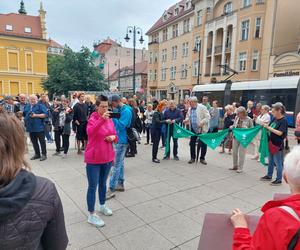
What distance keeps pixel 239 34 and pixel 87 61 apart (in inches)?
751

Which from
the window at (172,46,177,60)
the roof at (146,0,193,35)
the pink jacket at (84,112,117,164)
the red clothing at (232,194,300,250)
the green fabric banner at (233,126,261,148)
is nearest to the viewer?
the red clothing at (232,194,300,250)

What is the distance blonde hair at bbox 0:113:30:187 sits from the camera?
3.70 ft

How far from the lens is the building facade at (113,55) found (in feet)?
263

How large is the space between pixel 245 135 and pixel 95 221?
15.1ft

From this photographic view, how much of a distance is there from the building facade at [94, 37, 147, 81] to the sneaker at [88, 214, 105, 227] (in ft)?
258

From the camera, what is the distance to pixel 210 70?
112 feet

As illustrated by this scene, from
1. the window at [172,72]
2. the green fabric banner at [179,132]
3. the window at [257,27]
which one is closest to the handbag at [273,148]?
the green fabric banner at [179,132]

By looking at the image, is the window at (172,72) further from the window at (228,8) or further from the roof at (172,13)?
the window at (228,8)

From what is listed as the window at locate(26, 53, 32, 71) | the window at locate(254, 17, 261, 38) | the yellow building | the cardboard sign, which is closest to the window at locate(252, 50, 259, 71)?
the window at locate(254, 17, 261, 38)

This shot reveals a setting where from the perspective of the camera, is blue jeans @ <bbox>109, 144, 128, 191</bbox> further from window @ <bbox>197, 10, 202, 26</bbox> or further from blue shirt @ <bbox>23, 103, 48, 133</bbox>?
window @ <bbox>197, 10, 202, 26</bbox>

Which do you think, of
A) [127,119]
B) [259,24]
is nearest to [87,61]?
[259,24]

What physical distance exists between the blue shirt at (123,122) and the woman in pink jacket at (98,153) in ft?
2.86

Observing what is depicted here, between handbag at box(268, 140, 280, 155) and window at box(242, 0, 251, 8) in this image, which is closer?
handbag at box(268, 140, 280, 155)

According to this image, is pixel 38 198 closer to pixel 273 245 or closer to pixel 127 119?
pixel 273 245
